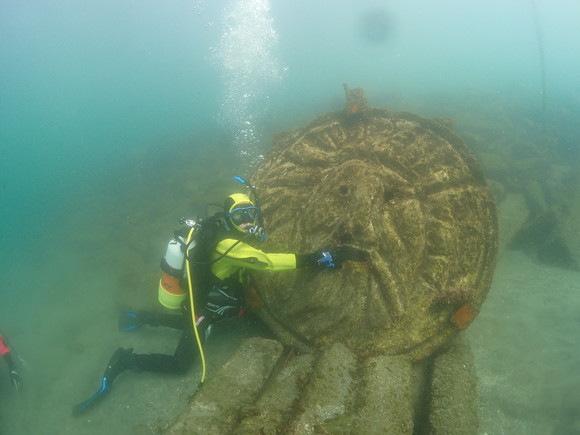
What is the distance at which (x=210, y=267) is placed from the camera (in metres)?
Result: 3.98

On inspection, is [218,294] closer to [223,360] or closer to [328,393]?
[223,360]

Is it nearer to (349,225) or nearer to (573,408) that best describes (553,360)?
(573,408)

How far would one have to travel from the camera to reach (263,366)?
3607 mm

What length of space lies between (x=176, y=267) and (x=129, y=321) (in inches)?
92.8

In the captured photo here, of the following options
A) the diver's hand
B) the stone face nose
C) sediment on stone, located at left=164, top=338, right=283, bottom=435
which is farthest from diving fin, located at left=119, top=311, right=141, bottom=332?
the stone face nose

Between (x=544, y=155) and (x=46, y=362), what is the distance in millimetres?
14273

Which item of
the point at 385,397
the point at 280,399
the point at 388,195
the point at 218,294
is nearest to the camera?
the point at 385,397

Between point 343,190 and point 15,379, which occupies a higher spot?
point 343,190

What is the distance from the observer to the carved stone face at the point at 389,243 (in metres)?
3.65

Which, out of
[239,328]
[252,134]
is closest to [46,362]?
[239,328]

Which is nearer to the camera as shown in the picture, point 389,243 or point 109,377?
point 389,243

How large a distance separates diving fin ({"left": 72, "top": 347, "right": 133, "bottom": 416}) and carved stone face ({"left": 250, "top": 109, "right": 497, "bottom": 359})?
2270 mm

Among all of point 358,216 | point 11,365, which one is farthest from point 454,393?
point 11,365

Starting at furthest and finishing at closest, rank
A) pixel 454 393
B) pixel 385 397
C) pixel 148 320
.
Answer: pixel 148 320, pixel 454 393, pixel 385 397
